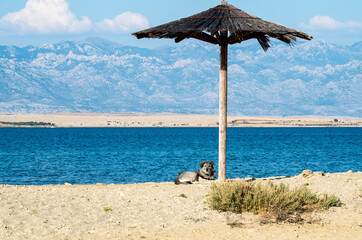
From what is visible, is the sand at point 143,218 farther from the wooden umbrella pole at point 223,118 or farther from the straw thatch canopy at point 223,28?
the straw thatch canopy at point 223,28

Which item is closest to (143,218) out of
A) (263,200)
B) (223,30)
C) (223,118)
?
(263,200)

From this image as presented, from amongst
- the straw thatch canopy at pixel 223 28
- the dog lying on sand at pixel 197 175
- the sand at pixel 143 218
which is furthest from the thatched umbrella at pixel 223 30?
the sand at pixel 143 218

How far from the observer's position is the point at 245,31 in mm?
13797

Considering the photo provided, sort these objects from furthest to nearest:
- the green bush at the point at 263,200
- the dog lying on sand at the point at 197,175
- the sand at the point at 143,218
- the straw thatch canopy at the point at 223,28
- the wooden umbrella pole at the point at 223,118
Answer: the dog lying on sand at the point at 197,175, the wooden umbrella pole at the point at 223,118, the straw thatch canopy at the point at 223,28, the green bush at the point at 263,200, the sand at the point at 143,218

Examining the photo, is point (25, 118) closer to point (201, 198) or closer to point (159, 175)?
point (159, 175)

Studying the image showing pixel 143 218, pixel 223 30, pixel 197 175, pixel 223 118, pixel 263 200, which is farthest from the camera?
pixel 197 175

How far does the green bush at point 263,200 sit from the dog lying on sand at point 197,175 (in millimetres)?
3801

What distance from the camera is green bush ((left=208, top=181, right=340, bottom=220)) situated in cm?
1109

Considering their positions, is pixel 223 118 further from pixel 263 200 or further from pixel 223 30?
pixel 263 200

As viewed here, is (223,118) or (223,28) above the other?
(223,28)

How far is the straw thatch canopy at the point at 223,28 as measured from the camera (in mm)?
13766

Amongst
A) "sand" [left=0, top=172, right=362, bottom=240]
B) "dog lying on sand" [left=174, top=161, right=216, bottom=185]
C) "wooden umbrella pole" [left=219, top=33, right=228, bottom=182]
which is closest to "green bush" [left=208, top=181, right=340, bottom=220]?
"sand" [left=0, top=172, right=362, bottom=240]

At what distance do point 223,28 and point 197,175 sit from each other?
4514 mm

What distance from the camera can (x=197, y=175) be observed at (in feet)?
52.1
